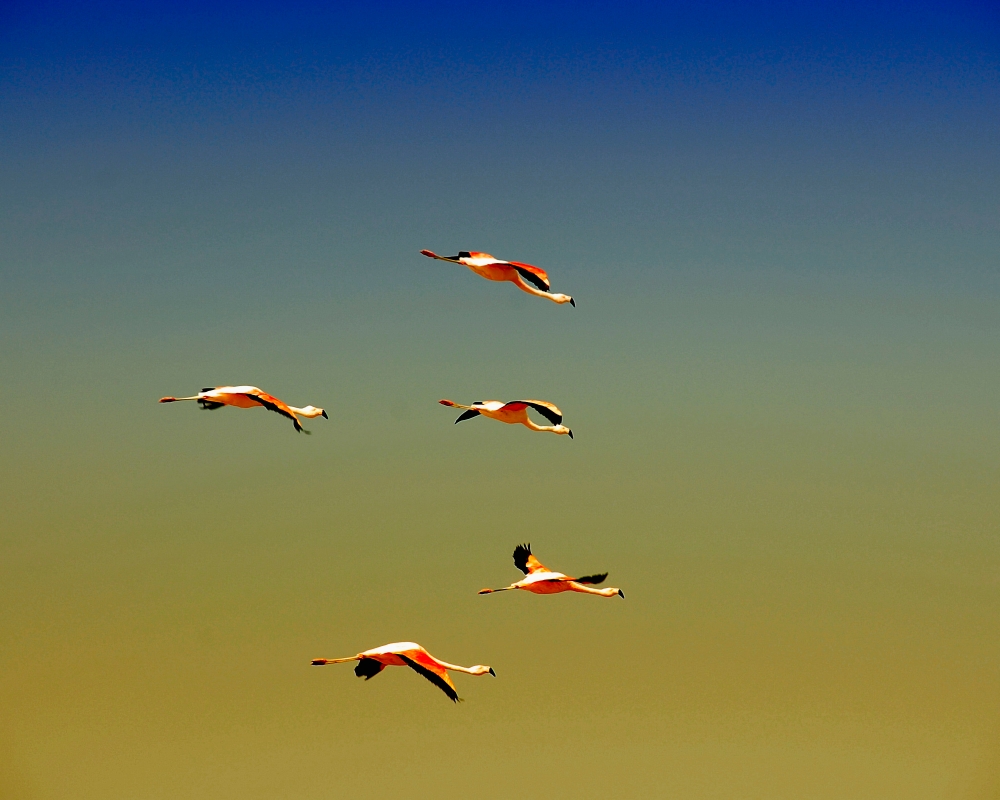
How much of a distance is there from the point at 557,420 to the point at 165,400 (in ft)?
13.5

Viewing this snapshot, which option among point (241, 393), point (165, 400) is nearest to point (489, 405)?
point (241, 393)

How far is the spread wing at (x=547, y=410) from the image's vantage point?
35.3 ft

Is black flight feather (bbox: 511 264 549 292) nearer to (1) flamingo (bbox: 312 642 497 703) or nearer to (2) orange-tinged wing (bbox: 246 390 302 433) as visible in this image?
(2) orange-tinged wing (bbox: 246 390 302 433)

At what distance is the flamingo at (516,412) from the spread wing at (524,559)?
7.64 ft

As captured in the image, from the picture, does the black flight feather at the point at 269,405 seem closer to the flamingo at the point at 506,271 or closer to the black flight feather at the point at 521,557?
the flamingo at the point at 506,271

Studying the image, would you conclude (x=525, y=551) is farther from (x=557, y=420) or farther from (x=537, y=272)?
(x=537, y=272)

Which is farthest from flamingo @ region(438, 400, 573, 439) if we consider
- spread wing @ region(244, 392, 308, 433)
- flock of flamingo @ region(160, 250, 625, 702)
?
spread wing @ region(244, 392, 308, 433)

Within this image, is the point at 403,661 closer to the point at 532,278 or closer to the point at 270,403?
the point at 270,403

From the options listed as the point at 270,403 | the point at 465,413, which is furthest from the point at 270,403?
the point at 465,413

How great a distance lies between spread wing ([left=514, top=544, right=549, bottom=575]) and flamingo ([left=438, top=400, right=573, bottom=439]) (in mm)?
2327

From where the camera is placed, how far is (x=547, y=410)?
10.8 m

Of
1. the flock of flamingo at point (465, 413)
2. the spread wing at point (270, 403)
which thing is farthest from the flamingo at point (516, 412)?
the spread wing at point (270, 403)

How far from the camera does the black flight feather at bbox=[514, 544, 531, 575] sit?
43.8ft

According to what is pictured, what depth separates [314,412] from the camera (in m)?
11.4
